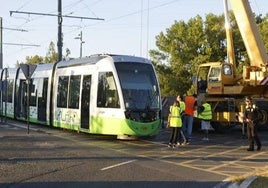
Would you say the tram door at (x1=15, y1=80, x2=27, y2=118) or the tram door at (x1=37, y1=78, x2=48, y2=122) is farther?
the tram door at (x1=15, y1=80, x2=27, y2=118)

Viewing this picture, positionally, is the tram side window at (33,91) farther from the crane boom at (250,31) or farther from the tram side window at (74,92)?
the crane boom at (250,31)

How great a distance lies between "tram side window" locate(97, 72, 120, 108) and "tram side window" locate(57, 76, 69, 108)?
11.6 feet

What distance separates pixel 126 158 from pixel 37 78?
13.0 m

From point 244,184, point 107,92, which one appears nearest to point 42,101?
point 107,92

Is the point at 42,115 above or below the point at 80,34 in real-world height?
below

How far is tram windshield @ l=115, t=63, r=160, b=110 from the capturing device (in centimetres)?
1828

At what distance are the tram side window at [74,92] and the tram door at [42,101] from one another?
3.56 metres

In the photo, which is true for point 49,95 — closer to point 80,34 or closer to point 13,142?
point 13,142

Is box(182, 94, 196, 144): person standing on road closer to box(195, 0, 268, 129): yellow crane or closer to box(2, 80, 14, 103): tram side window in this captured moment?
box(195, 0, 268, 129): yellow crane

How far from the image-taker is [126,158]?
14.7 meters

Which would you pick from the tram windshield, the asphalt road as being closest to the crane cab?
the asphalt road

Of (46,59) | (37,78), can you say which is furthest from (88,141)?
(46,59)

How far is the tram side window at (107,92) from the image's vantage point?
1841 centimetres

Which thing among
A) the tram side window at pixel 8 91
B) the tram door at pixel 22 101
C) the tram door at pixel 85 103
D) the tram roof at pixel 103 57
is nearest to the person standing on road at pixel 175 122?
the tram roof at pixel 103 57
